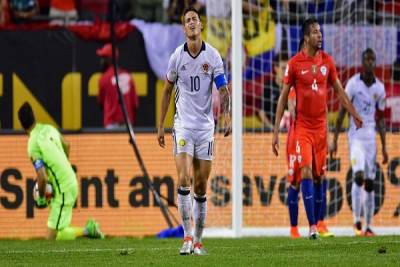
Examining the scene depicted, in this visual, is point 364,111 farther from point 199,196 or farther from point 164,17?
point 199,196

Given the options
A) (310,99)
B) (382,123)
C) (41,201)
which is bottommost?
(41,201)

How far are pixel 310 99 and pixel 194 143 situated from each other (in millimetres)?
3462

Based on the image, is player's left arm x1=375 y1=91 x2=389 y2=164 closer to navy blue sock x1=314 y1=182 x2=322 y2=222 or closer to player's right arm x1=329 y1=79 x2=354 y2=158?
player's right arm x1=329 y1=79 x2=354 y2=158

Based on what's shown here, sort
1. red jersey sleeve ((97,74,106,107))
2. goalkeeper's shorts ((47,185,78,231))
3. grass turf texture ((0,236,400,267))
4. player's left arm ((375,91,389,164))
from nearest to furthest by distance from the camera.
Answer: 1. grass turf texture ((0,236,400,267))
2. goalkeeper's shorts ((47,185,78,231))
3. player's left arm ((375,91,389,164))
4. red jersey sleeve ((97,74,106,107))

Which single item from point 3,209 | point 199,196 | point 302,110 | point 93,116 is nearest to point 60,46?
point 93,116

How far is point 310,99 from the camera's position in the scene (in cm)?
1659

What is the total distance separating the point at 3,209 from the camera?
20.5 metres

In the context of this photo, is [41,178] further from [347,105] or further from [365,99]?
[365,99]

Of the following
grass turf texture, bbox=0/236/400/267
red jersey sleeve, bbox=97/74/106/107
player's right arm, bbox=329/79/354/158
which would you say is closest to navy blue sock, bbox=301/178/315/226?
grass turf texture, bbox=0/236/400/267

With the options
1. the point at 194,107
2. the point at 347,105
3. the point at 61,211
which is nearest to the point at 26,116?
the point at 61,211

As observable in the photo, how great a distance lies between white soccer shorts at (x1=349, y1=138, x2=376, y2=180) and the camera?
2009cm

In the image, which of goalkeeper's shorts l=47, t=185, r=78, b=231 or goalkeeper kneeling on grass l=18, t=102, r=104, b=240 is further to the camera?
goalkeeper's shorts l=47, t=185, r=78, b=231

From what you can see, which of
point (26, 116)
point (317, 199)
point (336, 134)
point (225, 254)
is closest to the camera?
point (225, 254)

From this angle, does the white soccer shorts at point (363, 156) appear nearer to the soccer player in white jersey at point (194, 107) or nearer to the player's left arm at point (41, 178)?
the player's left arm at point (41, 178)
